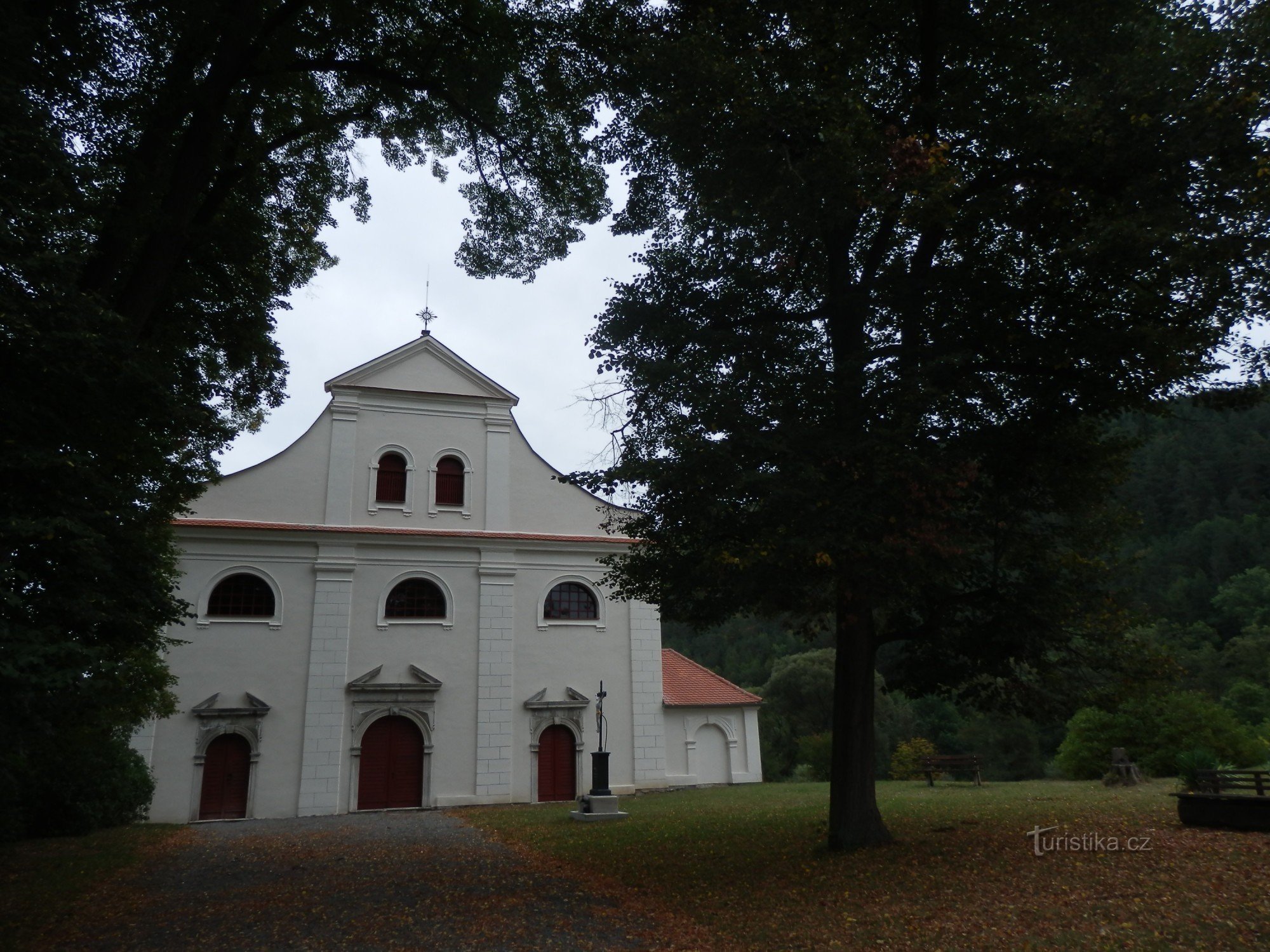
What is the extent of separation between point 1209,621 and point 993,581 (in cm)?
5259

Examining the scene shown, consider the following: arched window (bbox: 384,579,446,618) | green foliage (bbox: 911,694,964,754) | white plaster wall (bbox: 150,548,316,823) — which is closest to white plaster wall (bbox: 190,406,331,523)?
white plaster wall (bbox: 150,548,316,823)

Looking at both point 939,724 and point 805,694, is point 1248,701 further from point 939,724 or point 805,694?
point 805,694

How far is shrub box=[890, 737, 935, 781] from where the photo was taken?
94.9 feet

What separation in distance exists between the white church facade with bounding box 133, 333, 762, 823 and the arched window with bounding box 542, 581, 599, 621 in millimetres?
54

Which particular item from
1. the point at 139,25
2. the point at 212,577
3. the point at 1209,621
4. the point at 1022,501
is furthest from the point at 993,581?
the point at 1209,621

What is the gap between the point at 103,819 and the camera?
53.7ft

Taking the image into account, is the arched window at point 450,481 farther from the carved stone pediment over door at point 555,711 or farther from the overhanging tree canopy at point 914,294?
the overhanging tree canopy at point 914,294

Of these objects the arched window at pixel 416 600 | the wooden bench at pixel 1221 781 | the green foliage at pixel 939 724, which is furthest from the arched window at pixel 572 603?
the green foliage at pixel 939 724

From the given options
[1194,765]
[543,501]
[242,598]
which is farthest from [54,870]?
[1194,765]

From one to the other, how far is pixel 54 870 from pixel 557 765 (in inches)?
493

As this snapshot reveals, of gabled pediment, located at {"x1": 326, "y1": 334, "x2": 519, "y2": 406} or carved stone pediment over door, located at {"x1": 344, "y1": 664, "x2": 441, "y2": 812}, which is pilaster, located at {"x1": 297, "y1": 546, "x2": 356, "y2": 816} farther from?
gabled pediment, located at {"x1": 326, "y1": 334, "x2": 519, "y2": 406}

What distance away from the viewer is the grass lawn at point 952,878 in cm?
659

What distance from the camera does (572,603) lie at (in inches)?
918

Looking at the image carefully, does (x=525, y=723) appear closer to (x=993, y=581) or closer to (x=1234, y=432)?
(x=993, y=581)
